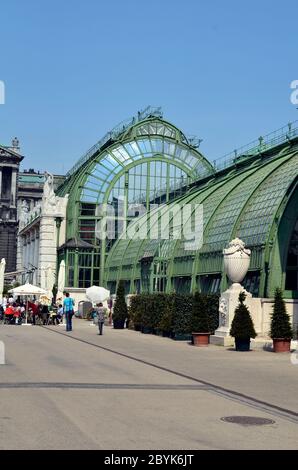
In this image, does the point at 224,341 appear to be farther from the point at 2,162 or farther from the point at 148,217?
the point at 2,162

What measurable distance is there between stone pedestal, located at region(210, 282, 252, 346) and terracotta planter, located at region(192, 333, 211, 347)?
52cm

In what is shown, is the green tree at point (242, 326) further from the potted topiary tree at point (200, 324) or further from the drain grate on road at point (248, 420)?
the drain grate on road at point (248, 420)

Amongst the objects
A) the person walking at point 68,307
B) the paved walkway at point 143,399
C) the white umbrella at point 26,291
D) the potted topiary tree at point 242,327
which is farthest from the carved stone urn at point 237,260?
the white umbrella at point 26,291

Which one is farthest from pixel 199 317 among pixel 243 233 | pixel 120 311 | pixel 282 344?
pixel 120 311

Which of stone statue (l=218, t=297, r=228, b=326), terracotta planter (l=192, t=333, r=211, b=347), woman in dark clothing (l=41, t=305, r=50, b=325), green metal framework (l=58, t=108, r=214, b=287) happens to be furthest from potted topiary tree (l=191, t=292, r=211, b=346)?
green metal framework (l=58, t=108, r=214, b=287)

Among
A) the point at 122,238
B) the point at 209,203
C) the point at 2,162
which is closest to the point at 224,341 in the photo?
the point at 209,203

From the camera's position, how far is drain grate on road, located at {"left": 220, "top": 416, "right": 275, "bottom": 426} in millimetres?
11562

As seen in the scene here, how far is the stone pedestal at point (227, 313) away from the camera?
29.7 m

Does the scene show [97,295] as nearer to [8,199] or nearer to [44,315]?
[44,315]

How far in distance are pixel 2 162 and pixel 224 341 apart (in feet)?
413

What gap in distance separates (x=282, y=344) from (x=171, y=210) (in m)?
27.0

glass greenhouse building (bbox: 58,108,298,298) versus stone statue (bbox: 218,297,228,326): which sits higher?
glass greenhouse building (bbox: 58,108,298,298)

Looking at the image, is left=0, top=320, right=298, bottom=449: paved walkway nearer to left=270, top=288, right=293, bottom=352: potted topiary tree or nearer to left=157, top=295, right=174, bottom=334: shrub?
left=270, top=288, right=293, bottom=352: potted topiary tree

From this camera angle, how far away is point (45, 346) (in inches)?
1089
